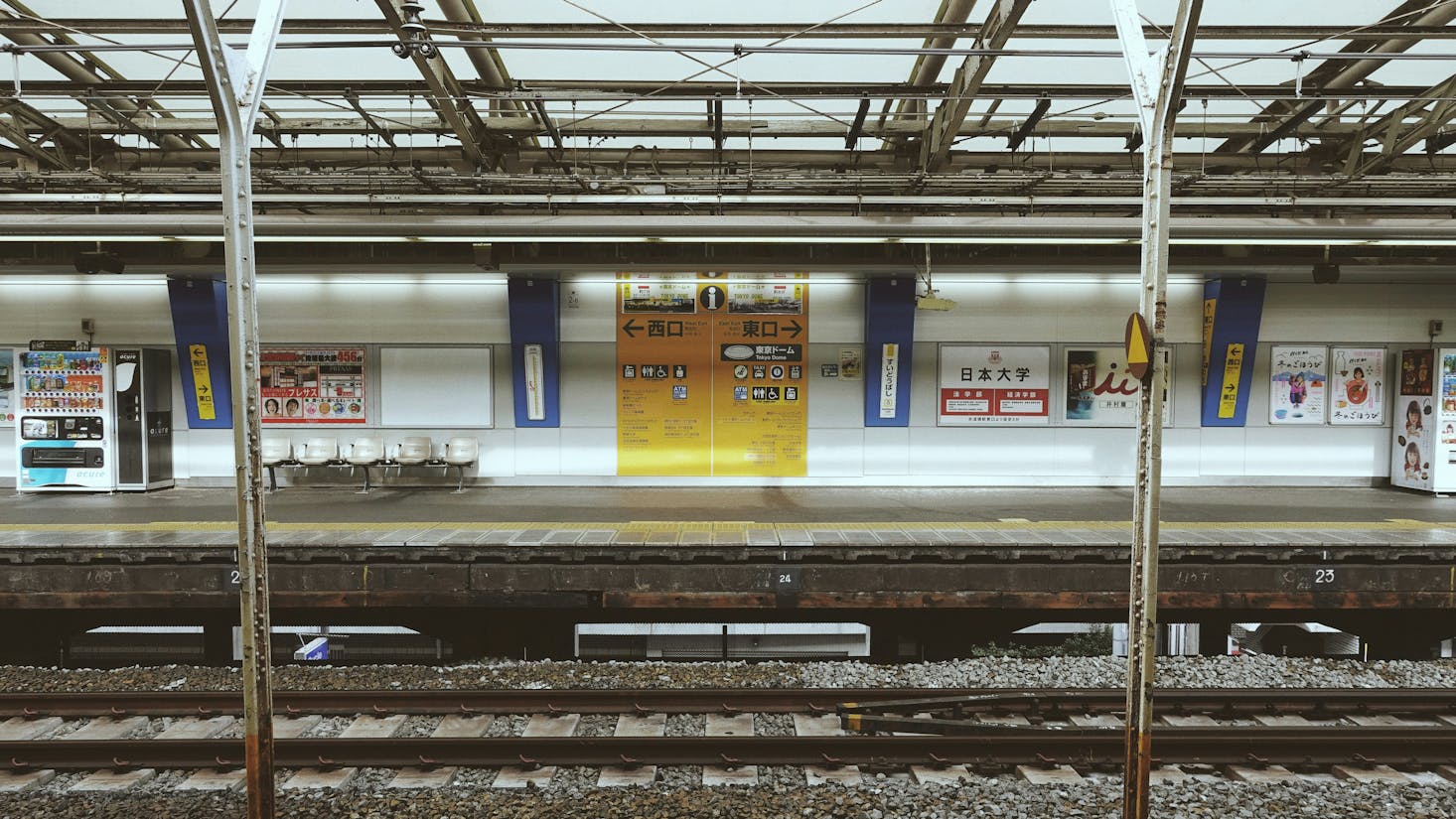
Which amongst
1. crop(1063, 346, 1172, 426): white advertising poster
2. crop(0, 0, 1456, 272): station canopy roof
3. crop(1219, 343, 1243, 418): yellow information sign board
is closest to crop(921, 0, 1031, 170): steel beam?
crop(0, 0, 1456, 272): station canopy roof

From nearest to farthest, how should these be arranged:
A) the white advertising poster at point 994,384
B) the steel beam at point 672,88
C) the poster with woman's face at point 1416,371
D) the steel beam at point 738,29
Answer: the steel beam at point 738,29 → the steel beam at point 672,88 → the poster with woman's face at point 1416,371 → the white advertising poster at point 994,384

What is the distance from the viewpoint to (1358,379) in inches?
350

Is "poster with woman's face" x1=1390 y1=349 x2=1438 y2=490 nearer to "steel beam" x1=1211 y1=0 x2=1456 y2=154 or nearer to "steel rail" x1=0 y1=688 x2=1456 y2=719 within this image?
"steel beam" x1=1211 y1=0 x2=1456 y2=154

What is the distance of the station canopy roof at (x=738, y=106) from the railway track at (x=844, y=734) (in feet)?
12.9

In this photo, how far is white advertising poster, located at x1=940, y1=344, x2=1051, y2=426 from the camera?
29.1ft

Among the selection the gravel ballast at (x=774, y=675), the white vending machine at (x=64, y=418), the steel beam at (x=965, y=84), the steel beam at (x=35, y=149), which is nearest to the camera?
the steel beam at (x=965, y=84)

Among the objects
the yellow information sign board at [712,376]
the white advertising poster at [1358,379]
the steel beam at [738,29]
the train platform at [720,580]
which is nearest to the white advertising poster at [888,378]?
the yellow information sign board at [712,376]

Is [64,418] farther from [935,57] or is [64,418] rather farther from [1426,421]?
[1426,421]

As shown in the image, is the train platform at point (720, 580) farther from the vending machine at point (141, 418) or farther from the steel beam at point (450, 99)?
the steel beam at point (450, 99)

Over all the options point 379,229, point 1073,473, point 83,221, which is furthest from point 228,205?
point 1073,473

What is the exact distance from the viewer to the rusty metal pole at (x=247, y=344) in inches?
101

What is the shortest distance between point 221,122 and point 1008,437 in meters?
8.60

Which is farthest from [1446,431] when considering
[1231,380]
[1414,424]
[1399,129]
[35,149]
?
[35,149]

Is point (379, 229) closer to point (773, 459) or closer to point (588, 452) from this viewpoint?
point (588, 452)
